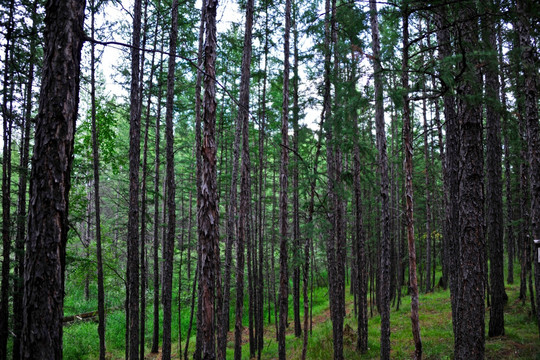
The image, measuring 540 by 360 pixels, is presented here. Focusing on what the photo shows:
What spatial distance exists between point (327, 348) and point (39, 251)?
511 inches

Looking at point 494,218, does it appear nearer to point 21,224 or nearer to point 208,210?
point 208,210

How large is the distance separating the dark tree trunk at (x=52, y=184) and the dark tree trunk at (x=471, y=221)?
569 cm

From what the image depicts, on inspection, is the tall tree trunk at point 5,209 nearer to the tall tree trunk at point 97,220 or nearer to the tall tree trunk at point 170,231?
the tall tree trunk at point 97,220

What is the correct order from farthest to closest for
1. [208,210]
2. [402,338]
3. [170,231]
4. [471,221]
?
1. [402,338]
2. [170,231]
3. [208,210]
4. [471,221]

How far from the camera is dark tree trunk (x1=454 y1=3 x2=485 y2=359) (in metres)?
5.36

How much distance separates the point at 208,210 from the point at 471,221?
14.8ft

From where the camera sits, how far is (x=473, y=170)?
542 centimetres

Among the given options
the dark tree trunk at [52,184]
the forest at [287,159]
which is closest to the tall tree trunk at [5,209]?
the forest at [287,159]

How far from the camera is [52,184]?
3.23 metres

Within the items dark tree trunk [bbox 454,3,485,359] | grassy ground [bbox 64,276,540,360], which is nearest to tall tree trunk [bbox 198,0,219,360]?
dark tree trunk [bbox 454,3,485,359]

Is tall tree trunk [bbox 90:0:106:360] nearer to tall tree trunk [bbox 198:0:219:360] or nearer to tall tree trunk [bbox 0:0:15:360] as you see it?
tall tree trunk [bbox 0:0:15:360]

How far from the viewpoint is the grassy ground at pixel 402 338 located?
9866 mm

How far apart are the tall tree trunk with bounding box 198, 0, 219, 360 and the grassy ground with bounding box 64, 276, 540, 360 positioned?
8.62 metres

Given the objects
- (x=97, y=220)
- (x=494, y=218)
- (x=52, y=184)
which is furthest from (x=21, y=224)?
(x=494, y=218)
